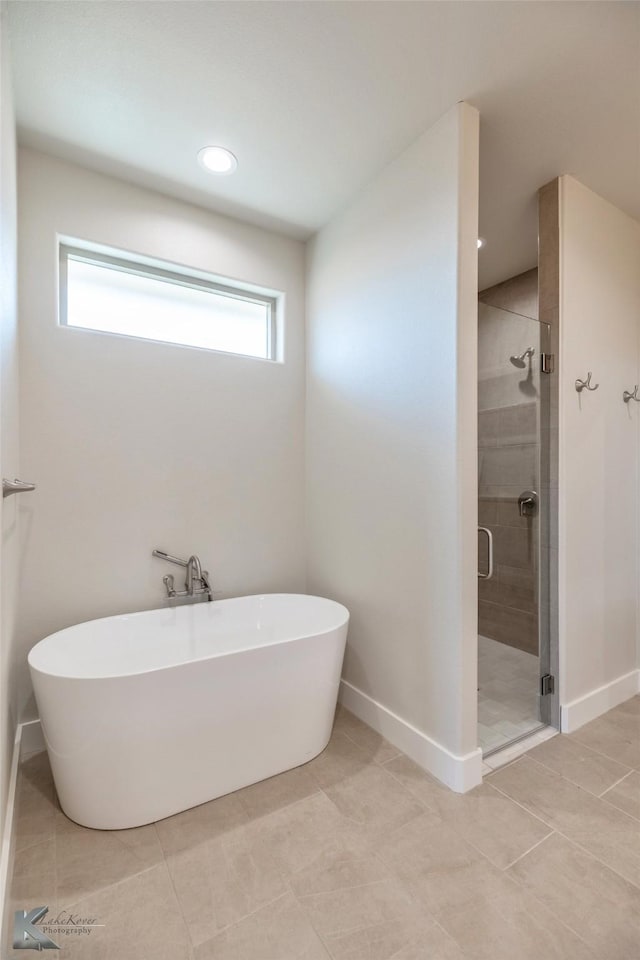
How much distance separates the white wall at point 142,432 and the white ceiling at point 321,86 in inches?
9.8

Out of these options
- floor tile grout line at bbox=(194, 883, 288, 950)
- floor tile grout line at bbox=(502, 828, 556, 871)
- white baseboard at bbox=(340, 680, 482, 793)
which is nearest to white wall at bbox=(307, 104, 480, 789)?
white baseboard at bbox=(340, 680, 482, 793)

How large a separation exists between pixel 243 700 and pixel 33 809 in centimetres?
88

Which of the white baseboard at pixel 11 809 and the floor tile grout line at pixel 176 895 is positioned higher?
the white baseboard at pixel 11 809

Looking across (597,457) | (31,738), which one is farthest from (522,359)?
(31,738)

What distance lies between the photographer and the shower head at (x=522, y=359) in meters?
2.34

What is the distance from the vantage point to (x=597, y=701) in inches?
91.9

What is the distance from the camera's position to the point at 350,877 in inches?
53.9

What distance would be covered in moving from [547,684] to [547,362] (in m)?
1.66

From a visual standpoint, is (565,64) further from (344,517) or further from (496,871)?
(496,871)

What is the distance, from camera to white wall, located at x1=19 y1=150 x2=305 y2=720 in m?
2.09

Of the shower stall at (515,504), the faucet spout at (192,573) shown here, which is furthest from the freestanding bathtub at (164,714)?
the shower stall at (515,504)

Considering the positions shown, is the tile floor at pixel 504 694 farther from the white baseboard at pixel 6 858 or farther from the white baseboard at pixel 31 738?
the white baseboard at pixel 31 738

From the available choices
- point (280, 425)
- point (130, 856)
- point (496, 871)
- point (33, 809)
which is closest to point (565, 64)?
point (280, 425)

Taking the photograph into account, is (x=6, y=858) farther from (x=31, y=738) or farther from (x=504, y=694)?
(x=504, y=694)
